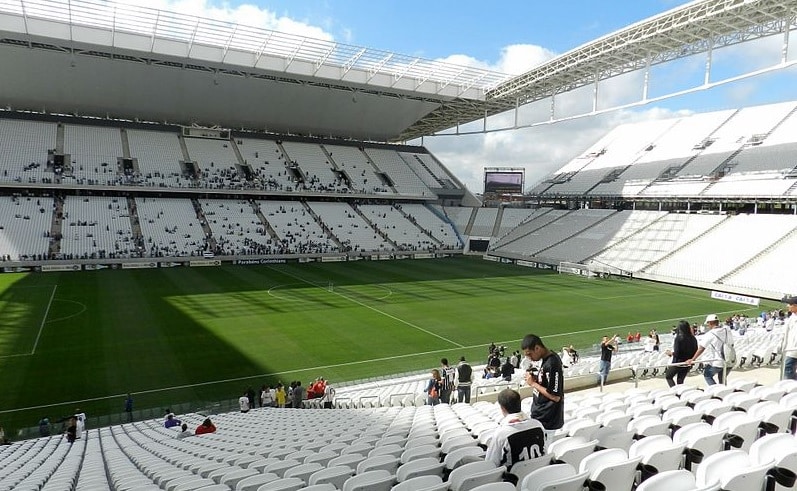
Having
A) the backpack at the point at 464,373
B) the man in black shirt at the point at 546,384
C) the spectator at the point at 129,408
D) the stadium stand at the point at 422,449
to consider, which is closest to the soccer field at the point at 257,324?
the spectator at the point at 129,408

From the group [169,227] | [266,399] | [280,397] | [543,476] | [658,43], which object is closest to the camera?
[543,476]

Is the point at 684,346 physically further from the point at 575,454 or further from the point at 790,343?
the point at 575,454

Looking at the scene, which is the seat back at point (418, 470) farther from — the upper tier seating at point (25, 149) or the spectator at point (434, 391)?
the upper tier seating at point (25, 149)

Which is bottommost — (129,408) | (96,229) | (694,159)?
(129,408)

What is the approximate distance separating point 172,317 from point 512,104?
46.2 m

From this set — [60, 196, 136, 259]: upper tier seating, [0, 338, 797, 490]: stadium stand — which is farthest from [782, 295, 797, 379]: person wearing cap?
[60, 196, 136, 259]: upper tier seating

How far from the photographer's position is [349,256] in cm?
5762

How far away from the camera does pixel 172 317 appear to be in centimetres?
2956

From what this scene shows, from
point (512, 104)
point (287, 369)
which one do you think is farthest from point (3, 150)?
point (512, 104)

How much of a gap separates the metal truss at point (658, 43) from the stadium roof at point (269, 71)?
0.09 meters

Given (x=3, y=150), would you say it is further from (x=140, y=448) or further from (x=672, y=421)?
(x=672, y=421)

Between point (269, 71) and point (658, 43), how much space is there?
3566 cm

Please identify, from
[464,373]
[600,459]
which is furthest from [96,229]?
[600,459]

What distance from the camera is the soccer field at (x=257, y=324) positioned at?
2047 cm
